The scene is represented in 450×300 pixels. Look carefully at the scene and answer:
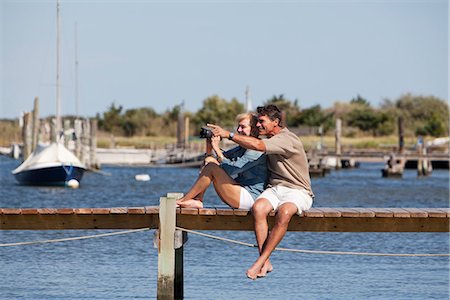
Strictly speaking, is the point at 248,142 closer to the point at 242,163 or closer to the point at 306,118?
the point at 242,163

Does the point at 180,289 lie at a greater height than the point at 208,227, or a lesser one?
lesser

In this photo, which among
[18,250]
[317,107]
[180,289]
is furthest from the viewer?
[317,107]

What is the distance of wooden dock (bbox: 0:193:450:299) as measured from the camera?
1204 centimetres

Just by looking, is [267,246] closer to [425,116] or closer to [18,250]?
[18,250]

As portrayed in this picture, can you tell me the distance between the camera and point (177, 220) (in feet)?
40.3

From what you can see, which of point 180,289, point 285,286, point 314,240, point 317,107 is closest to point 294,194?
point 180,289

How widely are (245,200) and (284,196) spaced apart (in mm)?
482

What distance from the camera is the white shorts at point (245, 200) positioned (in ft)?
39.6

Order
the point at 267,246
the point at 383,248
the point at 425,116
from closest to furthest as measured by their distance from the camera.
A: the point at 267,246 < the point at 383,248 < the point at 425,116

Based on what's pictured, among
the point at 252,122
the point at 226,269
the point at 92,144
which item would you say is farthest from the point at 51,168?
the point at 252,122

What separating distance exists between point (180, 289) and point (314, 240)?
8722mm

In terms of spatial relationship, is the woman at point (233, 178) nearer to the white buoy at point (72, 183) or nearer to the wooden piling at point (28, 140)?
the white buoy at point (72, 183)

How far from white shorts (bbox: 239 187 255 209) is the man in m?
0.24

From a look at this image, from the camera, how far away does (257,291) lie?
1444cm
